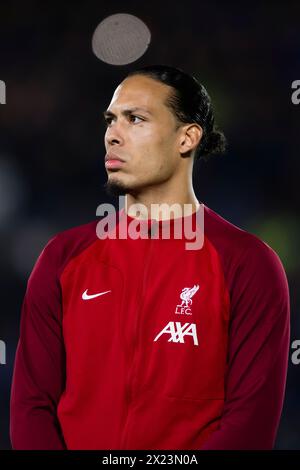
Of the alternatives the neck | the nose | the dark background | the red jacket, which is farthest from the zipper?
the dark background

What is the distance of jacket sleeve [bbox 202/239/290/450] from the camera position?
4.97ft

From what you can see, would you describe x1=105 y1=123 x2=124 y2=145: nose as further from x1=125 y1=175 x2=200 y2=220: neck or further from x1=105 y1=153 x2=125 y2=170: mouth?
x1=125 y1=175 x2=200 y2=220: neck

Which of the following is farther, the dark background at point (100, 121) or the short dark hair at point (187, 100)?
the dark background at point (100, 121)

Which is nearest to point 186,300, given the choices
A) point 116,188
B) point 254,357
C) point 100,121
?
point 254,357

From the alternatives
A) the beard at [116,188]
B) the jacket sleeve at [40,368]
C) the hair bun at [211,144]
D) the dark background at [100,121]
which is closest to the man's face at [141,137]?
the beard at [116,188]

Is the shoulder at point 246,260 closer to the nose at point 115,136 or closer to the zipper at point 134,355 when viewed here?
the zipper at point 134,355

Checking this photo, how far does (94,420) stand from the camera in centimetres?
157

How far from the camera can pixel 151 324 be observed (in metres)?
1.60

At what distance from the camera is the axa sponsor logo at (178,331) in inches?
62.1

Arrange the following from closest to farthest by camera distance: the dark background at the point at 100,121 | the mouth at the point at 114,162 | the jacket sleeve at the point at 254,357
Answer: the jacket sleeve at the point at 254,357
the mouth at the point at 114,162
the dark background at the point at 100,121

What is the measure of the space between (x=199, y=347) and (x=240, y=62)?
1397mm

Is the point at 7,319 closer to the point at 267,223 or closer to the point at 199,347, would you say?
the point at 267,223

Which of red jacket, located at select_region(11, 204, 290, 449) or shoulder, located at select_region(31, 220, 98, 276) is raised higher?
shoulder, located at select_region(31, 220, 98, 276)

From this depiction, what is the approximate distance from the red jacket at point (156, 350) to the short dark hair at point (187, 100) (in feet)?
0.99
